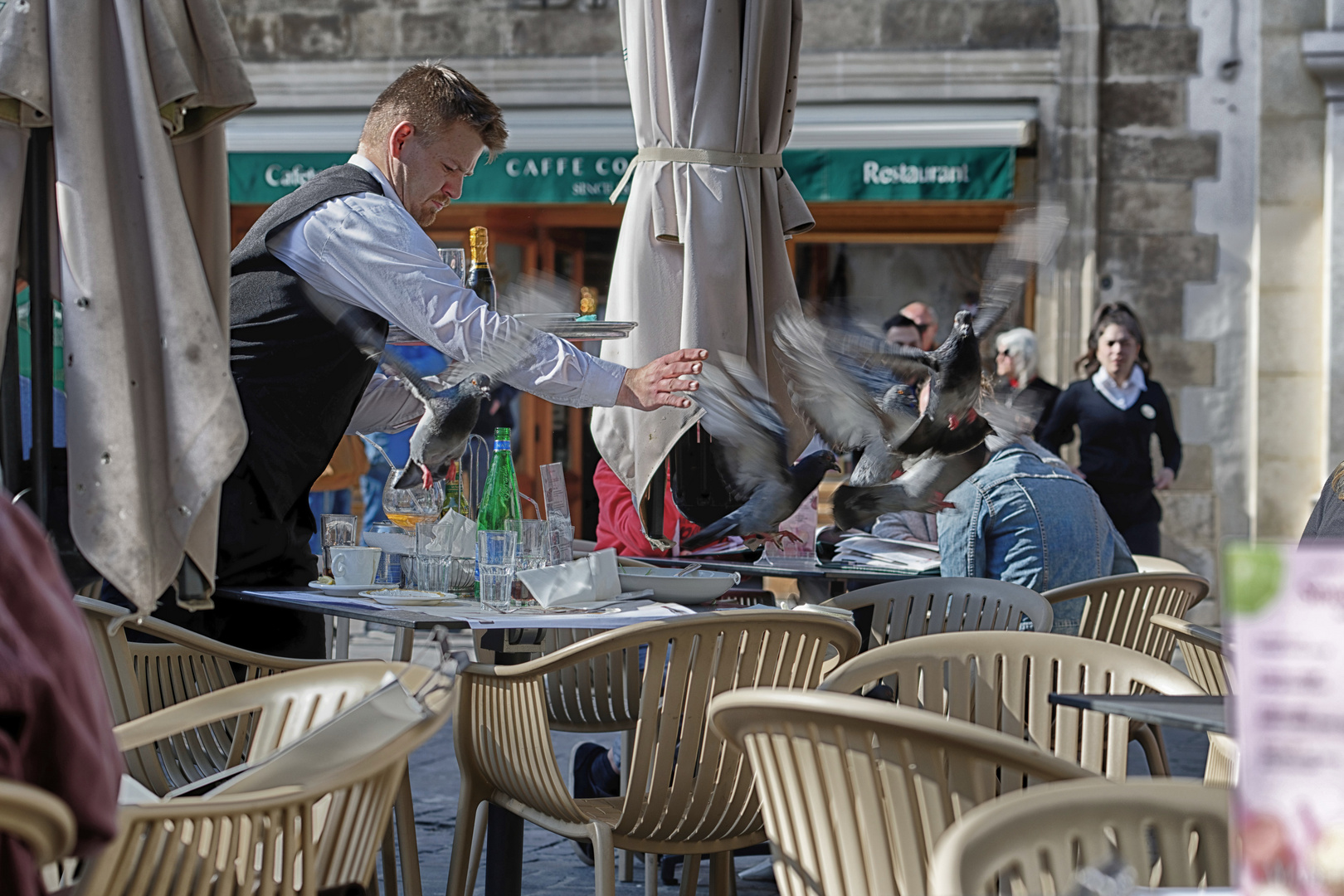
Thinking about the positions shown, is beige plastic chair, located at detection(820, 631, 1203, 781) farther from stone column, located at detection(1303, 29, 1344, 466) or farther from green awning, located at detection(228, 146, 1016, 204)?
stone column, located at detection(1303, 29, 1344, 466)

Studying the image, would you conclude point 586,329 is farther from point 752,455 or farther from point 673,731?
point 673,731

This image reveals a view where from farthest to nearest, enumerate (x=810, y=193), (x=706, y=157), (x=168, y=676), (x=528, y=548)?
(x=810, y=193)
(x=706, y=157)
(x=528, y=548)
(x=168, y=676)

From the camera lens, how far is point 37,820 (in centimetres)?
156

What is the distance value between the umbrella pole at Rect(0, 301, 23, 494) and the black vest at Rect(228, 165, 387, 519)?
852mm

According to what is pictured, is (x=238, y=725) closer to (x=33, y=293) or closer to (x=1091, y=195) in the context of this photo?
(x=33, y=293)

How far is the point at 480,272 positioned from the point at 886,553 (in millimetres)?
1594

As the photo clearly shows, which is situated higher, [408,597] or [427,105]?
[427,105]

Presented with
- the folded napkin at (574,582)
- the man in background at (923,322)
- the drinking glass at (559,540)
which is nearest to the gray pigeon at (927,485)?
the drinking glass at (559,540)

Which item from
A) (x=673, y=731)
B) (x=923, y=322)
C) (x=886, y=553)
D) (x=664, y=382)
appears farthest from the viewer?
(x=923, y=322)

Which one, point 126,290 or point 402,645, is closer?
point 126,290

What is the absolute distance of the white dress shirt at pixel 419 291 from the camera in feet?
12.3

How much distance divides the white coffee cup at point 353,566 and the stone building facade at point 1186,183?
6655mm

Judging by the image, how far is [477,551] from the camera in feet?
11.6

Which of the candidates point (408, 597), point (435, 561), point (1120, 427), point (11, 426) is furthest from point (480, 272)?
point (1120, 427)
